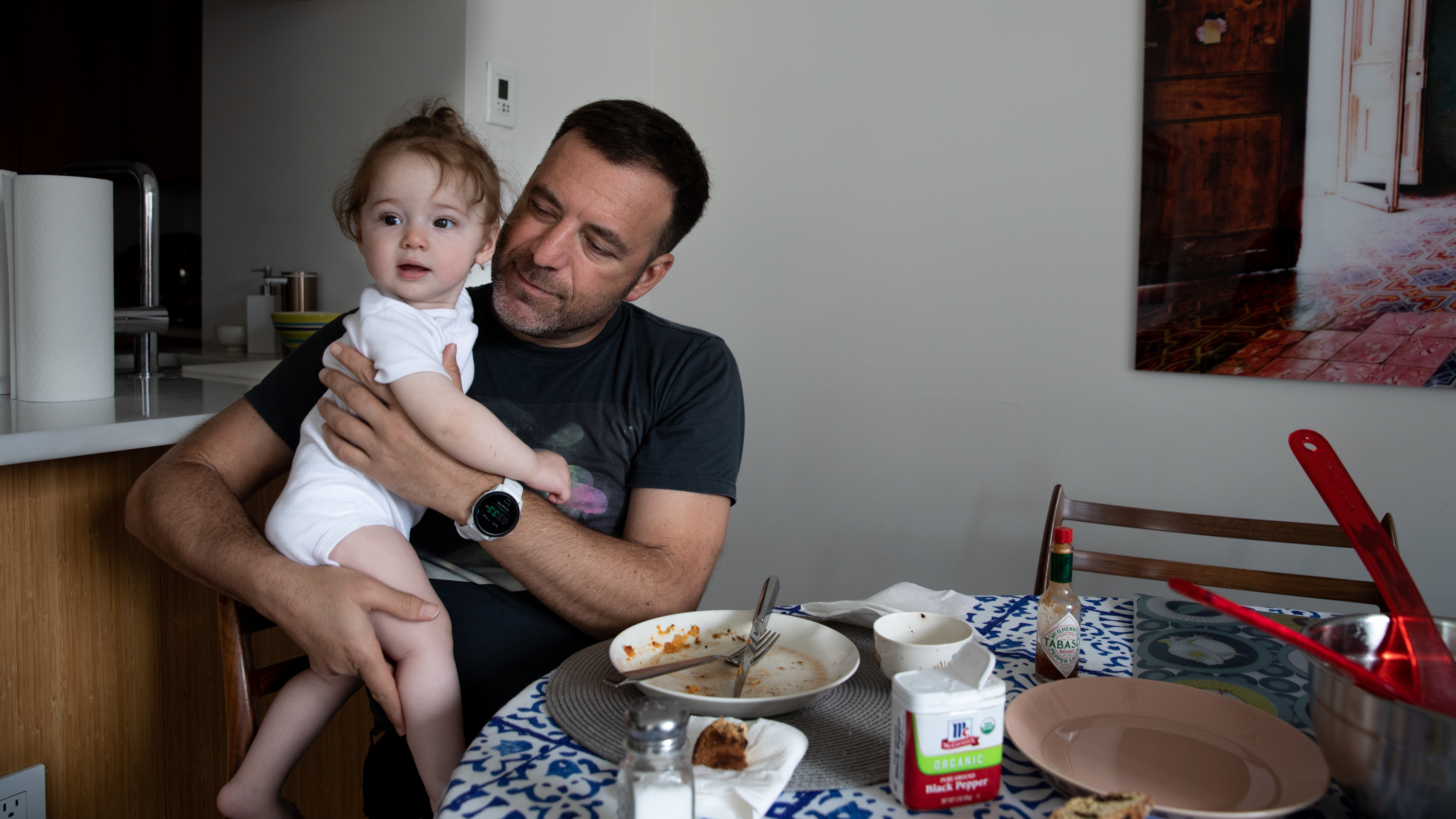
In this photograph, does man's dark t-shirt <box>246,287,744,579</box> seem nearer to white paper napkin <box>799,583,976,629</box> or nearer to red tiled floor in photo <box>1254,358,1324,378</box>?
white paper napkin <box>799,583,976,629</box>

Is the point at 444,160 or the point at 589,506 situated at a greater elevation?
the point at 444,160

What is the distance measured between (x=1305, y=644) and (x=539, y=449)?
0.99 meters

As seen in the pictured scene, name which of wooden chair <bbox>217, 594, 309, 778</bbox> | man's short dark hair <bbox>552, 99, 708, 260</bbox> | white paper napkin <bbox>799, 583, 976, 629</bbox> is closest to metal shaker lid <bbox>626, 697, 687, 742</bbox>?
white paper napkin <bbox>799, 583, 976, 629</bbox>

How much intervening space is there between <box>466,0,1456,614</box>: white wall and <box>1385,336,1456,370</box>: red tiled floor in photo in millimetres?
66

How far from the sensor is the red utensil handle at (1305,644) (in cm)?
60

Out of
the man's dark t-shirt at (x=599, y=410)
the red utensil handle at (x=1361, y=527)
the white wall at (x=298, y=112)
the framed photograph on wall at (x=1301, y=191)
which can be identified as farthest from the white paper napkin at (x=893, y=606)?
the white wall at (x=298, y=112)

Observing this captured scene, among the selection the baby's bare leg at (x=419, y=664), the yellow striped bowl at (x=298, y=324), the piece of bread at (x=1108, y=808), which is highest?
the yellow striped bowl at (x=298, y=324)

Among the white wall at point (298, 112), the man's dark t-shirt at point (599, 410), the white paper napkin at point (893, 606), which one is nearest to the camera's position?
the white paper napkin at point (893, 606)

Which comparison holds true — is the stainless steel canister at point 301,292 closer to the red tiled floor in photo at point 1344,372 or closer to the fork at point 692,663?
the fork at point 692,663

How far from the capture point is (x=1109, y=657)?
39.7 inches

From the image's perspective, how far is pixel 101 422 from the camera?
52.7 inches

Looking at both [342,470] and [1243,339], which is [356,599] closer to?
[342,470]

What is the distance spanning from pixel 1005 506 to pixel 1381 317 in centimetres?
90

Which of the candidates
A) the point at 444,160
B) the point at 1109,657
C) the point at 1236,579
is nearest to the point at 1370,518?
the point at 1109,657
